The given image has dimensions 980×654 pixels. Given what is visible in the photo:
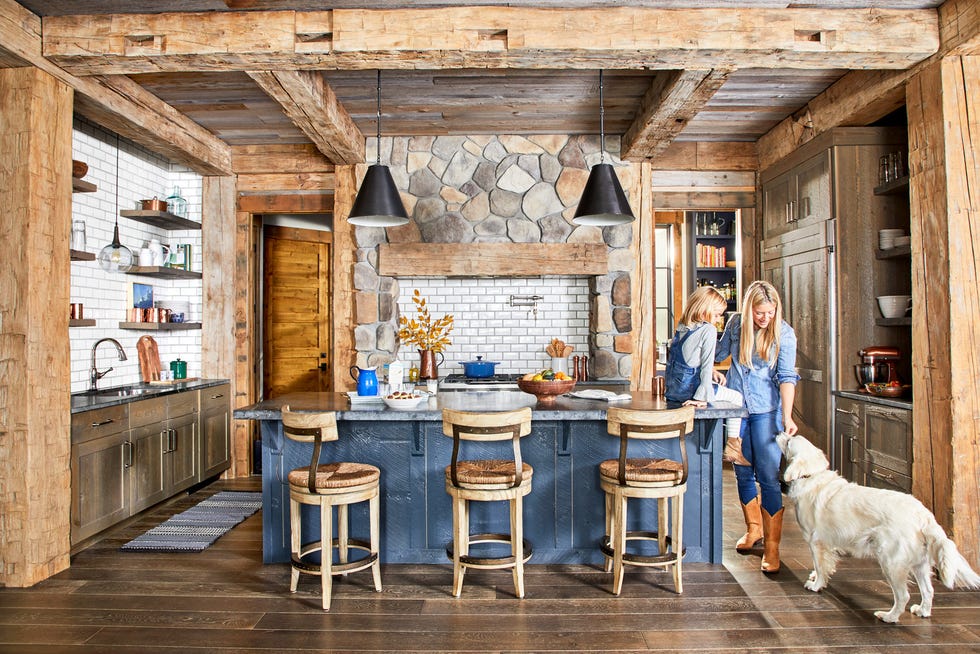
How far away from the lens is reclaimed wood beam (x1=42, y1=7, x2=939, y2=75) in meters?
3.55

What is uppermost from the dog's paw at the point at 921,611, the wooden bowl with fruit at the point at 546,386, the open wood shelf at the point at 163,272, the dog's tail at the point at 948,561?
the open wood shelf at the point at 163,272

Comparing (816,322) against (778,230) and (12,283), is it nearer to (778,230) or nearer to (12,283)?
(778,230)

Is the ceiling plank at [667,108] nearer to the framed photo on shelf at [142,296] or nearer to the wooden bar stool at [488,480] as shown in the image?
the wooden bar stool at [488,480]

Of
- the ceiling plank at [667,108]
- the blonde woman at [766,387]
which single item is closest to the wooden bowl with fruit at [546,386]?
the blonde woman at [766,387]

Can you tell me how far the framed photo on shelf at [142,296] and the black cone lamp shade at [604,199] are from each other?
13.1ft

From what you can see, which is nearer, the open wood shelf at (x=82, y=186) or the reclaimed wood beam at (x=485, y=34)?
the reclaimed wood beam at (x=485, y=34)

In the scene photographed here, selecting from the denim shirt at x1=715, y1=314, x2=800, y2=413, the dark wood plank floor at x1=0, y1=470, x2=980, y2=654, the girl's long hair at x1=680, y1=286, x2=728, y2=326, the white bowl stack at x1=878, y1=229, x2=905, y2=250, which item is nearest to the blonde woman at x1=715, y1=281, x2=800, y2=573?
the denim shirt at x1=715, y1=314, x2=800, y2=413

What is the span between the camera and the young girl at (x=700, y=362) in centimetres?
375

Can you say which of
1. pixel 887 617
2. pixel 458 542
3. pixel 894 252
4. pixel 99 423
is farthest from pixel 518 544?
pixel 894 252

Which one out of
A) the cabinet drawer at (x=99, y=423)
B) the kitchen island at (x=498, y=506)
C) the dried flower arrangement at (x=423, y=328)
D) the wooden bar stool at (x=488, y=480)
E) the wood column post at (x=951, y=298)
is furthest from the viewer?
the dried flower arrangement at (x=423, y=328)

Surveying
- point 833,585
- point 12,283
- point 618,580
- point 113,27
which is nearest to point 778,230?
point 833,585

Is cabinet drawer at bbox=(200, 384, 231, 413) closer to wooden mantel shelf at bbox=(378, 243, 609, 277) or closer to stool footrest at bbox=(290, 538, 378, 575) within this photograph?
wooden mantel shelf at bbox=(378, 243, 609, 277)

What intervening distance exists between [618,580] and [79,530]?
3.29 metres

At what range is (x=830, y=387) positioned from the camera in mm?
4930
